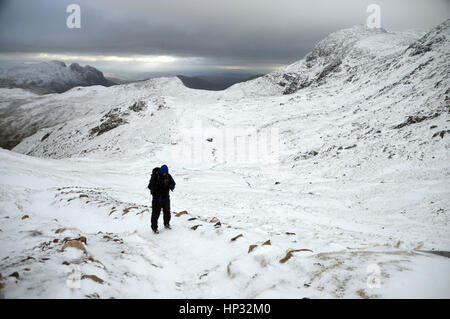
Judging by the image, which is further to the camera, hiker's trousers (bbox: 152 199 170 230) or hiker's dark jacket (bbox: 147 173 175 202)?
hiker's trousers (bbox: 152 199 170 230)

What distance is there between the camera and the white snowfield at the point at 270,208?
4.66m

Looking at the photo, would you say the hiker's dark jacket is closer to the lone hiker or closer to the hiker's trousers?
the lone hiker

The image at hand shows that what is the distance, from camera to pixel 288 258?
554cm

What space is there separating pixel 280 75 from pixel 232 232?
4462 inches

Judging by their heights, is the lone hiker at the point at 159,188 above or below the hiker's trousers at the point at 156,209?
above

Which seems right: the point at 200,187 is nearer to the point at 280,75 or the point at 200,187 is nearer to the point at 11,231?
Result: the point at 11,231

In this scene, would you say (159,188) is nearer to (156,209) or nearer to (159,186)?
(159,186)

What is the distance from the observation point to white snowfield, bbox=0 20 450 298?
4.66 m

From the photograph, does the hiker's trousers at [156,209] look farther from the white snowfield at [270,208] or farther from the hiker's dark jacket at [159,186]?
the white snowfield at [270,208]

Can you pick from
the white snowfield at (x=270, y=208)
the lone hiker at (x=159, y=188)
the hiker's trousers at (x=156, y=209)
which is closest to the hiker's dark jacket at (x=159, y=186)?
the lone hiker at (x=159, y=188)

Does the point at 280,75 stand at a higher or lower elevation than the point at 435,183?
higher

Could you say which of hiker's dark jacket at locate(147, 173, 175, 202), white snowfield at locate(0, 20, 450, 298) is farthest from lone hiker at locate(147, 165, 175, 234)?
white snowfield at locate(0, 20, 450, 298)

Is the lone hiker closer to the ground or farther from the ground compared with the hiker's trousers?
farther from the ground
